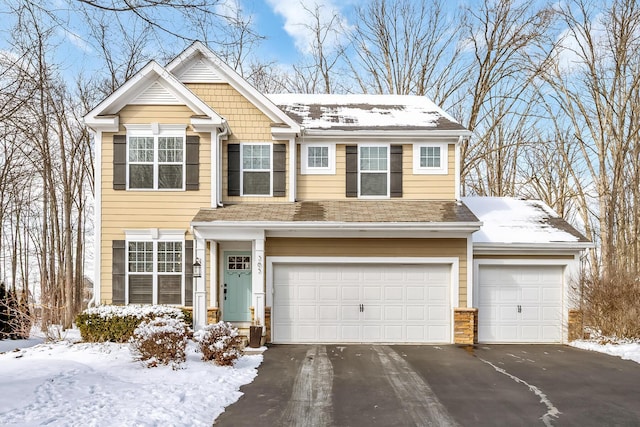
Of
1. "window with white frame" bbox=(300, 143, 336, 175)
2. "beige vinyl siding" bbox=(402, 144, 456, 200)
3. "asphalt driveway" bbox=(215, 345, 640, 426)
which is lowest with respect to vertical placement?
"asphalt driveway" bbox=(215, 345, 640, 426)

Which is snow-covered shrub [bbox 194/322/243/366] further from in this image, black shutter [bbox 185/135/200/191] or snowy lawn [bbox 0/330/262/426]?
black shutter [bbox 185/135/200/191]

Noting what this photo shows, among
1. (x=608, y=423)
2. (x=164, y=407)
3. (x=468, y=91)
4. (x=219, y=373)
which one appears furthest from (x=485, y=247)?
(x=468, y=91)

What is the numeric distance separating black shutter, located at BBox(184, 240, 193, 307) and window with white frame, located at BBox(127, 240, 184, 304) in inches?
4.6

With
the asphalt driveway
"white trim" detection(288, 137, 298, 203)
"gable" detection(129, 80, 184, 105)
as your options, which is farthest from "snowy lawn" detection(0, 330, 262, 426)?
"gable" detection(129, 80, 184, 105)

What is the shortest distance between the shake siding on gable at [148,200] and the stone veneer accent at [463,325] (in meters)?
7.10

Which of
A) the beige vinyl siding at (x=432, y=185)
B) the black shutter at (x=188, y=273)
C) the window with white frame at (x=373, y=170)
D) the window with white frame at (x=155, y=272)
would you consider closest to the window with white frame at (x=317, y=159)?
the window with white frame at (x=373, y=170)

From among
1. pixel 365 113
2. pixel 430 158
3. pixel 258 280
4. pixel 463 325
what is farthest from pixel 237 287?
pixel 365 113

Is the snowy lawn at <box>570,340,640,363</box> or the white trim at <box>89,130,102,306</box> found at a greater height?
the white trim at <box>89,130,102,306</box>

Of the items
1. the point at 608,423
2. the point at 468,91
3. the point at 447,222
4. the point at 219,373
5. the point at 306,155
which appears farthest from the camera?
the point at 468,91

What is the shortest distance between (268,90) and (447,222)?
1605 centimetres

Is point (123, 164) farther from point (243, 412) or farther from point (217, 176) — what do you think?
point (243, 412)

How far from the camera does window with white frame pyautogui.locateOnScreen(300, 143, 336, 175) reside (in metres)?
13.6

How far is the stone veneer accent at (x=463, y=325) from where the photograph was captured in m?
12.1

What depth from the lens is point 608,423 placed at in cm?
607
